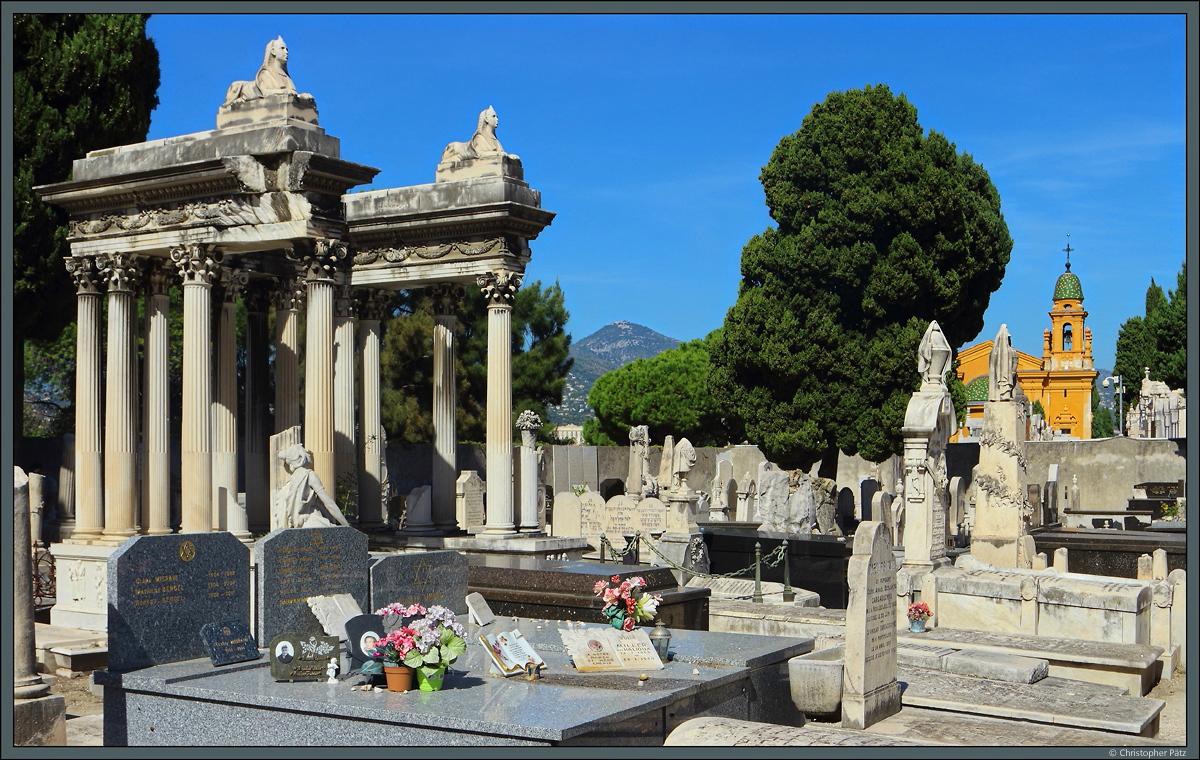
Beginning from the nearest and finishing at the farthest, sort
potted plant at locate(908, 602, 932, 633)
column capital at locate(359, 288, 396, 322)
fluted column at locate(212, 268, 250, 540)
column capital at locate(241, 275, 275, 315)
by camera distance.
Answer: potted plant at locate(908, 602, 932, 633), fluted column at locate(212, 268, 250, 540), column capital at locate(241, 275, 275, 315), column capital at locate(359, 288, 396, 322)

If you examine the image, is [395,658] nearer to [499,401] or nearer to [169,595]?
[169,595]

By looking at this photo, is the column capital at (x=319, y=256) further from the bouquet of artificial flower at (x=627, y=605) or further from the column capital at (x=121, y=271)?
the bouquet of artificial flower at (x=627, y=605)

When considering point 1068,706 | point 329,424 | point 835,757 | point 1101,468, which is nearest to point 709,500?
point 1101,468

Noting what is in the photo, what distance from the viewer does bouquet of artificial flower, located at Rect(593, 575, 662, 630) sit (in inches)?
422

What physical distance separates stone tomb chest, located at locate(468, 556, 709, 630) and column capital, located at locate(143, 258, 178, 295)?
738 centimetres

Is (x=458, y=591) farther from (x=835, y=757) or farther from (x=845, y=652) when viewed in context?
(x=835, y=757)

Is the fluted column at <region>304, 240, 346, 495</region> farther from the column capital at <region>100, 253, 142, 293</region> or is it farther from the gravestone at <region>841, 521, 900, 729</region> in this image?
the gravestone at <region>841, 521, 900, 729</region>

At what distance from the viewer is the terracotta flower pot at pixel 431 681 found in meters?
8.87

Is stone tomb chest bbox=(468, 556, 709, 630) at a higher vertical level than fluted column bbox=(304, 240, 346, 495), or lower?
lower

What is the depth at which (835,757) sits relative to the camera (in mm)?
6285

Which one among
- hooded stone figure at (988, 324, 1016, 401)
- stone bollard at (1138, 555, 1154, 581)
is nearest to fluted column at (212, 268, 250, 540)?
hooded stone figure at (988, 324, 1016, 401)

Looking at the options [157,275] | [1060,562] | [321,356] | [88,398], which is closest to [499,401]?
[321,356]

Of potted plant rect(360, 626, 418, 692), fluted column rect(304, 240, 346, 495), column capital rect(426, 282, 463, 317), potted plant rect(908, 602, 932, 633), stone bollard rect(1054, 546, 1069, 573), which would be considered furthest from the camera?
column capital rect(426, 282, 463, 317)

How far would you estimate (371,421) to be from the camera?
21.2m
